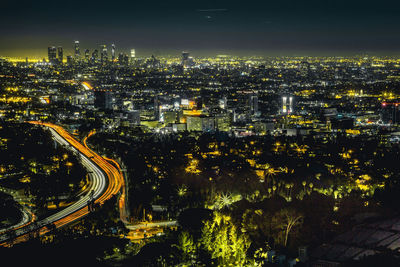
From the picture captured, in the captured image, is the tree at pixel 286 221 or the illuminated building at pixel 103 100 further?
the illuminated building at pixel 103 100

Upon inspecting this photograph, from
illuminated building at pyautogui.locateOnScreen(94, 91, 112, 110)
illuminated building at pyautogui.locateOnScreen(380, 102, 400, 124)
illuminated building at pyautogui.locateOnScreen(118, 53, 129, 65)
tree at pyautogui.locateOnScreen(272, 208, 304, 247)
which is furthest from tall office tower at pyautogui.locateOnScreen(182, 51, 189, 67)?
tree at pyautogui.locateOnScreen(272, 208, 304, 247)

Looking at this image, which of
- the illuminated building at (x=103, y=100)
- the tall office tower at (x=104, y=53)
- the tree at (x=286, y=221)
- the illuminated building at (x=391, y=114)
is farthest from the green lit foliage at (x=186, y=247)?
the tall office tower at (x=104, y=53)

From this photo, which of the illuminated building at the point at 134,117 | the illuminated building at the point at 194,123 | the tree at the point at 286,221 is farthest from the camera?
the illuminated building at the point at 134,117

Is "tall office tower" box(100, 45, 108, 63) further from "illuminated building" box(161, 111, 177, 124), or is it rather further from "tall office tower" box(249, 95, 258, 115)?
"illuminated building" box(161, 111, 177, 124)

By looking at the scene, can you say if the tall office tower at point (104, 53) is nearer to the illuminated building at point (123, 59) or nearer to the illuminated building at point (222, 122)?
the illuminated building at point (123, 59)

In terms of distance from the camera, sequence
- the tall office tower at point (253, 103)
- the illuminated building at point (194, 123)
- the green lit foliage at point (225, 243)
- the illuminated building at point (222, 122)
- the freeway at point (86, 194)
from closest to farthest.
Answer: the green lit foliage at point (225, 243) → the freeway at point (86, 194) → the illuminated building at point (194, 123) → the illuminated building at point (222, 122) → the tall office tower at point (253, 103)

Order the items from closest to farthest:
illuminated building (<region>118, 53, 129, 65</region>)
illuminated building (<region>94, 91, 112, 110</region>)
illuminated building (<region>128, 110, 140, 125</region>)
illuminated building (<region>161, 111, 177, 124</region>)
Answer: illuminated building (<region>128, 110, 140, 125</region>)
illuminated building (<region>161, 111, 177, 124</region>)
illuminated building (<region>94, 91, 112, 110</region>)
illuminated building (<region>118, 53, 129, 65</region>)

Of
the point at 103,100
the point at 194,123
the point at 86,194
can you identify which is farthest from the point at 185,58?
the point at 86,194

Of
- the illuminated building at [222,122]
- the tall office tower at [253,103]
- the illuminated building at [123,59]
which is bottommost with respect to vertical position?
the illuminated building at [222,122]

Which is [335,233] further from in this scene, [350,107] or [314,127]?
[350,107]
